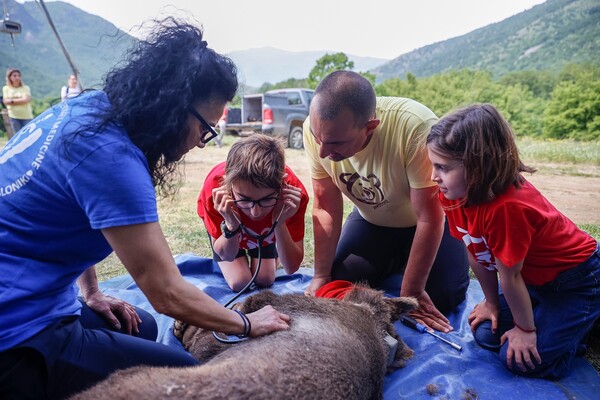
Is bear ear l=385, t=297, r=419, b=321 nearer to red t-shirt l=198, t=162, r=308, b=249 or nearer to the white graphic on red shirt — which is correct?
the white graphic on red shirt

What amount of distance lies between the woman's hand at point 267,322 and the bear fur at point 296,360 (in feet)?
0.11

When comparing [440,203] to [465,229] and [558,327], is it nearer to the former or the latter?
[465,229]

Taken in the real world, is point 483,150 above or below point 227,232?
above

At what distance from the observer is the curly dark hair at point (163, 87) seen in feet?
5.63

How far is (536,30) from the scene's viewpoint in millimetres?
36031

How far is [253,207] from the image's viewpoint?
280 centimetres

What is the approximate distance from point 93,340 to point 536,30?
42386mm

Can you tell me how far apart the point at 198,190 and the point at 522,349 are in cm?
709

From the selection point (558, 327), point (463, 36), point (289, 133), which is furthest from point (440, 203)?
point (463, 36)

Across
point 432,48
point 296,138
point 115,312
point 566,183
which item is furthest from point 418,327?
point 432,48

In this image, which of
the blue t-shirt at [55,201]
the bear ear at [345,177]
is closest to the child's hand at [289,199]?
the bear ear at [345,177]

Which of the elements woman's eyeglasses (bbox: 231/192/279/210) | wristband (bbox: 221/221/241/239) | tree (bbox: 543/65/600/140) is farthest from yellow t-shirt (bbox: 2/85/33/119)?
tree (bbox: 543/65/600/140)

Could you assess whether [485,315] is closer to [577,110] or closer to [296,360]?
[296,360]

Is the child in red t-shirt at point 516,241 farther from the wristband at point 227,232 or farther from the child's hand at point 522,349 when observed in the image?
the wristband at point 227,232
